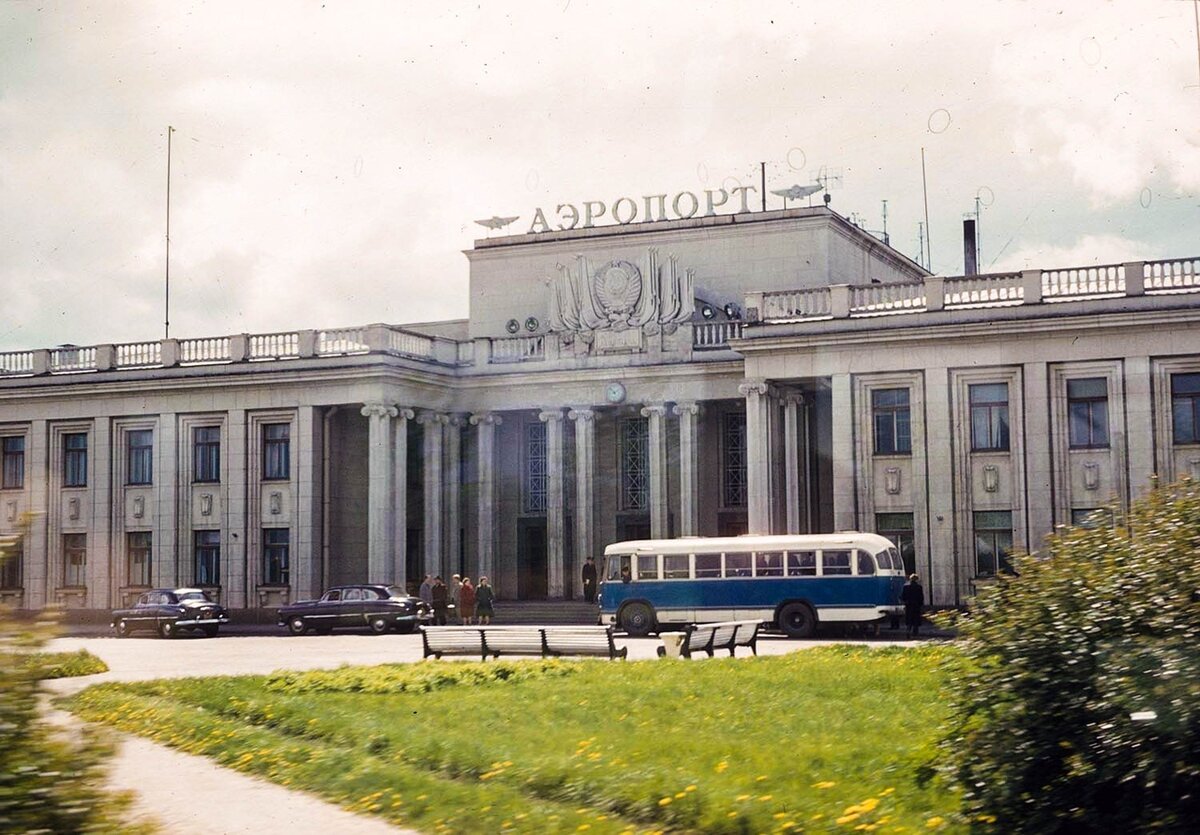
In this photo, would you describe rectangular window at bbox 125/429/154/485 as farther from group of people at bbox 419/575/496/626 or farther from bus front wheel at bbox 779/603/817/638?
bus front wheel at bbox 779/603/817/638

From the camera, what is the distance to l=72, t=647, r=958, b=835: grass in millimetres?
11047

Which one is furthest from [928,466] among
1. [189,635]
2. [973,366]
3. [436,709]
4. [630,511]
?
[436,709]

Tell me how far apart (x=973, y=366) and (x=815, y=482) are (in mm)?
8789

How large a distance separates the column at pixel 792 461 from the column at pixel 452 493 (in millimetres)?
13632

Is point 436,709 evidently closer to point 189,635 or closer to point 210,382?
point 189,635

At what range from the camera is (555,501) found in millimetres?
52438

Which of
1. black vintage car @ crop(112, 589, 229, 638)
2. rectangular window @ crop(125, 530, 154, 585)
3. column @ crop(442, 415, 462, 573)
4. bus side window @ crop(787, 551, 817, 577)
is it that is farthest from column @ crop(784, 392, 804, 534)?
rectangular window @ crop(125, 530, 154, 585)

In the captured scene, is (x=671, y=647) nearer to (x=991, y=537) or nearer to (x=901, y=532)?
(x=901, y=532)

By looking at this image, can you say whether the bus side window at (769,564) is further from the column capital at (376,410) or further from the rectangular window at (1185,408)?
the column capital at (376,410)

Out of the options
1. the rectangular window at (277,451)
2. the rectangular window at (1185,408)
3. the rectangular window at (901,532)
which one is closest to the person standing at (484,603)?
the rectangular window at (277,451)

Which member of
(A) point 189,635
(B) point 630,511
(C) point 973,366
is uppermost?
(C) point 973,366

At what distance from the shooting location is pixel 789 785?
38.3ft

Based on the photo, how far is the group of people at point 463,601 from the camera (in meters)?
42.9

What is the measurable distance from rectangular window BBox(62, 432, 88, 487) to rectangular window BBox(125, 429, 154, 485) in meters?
1.94
